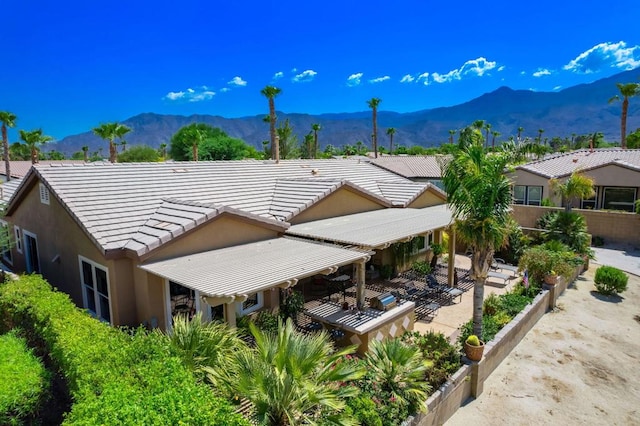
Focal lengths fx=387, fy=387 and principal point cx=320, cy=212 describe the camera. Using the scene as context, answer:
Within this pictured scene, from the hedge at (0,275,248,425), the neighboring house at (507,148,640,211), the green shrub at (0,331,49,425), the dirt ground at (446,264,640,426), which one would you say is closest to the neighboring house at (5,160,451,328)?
the hedge at (0,275,248,425)

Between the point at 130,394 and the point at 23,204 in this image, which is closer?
the point at 130,394

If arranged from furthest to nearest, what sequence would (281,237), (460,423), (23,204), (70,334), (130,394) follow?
(23,204) < (281,237) < (460,423) < (70,334) < (130,394)

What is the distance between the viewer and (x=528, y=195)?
115 ft

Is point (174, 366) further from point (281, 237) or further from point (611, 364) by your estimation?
point (611, 364)

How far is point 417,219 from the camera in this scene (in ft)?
59.8

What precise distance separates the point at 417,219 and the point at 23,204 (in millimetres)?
18105

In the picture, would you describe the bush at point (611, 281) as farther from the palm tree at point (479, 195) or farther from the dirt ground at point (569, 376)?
the palm tree at point (479, 195)

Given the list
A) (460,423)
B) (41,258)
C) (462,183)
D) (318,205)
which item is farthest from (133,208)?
(460,423)

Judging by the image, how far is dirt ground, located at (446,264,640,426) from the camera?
10109 millimetres

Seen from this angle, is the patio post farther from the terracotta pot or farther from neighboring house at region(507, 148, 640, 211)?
neighboring house at region(507, 148, 640, 211)

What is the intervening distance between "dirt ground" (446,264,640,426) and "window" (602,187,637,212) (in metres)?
18.8

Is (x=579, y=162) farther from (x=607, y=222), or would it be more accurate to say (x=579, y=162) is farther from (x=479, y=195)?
(x=479, y=195)

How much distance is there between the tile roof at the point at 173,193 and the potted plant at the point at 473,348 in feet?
26.2

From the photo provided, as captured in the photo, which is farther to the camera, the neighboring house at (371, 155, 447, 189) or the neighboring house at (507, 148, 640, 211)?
the neighboring house at (371, 155, 447, 189)
